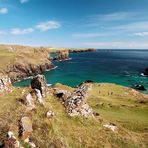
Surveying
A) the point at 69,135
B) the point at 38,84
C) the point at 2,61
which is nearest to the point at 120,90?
the point at 38,84

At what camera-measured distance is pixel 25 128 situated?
23.3 m

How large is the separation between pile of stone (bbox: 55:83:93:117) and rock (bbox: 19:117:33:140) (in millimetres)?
5515

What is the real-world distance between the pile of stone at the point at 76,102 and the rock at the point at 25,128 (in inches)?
217

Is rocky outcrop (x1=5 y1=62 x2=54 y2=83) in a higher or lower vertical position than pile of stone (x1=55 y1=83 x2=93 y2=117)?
lower

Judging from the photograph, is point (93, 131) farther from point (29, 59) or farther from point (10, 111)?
point (29, 59)

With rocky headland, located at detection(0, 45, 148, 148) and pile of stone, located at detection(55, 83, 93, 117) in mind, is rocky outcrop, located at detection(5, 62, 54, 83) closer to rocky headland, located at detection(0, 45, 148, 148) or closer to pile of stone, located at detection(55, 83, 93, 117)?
rocky headland, located at detection(0, 45, 148, 148)

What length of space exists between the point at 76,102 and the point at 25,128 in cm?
786

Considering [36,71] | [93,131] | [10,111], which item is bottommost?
[36,71]

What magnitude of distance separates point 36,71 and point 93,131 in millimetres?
129694

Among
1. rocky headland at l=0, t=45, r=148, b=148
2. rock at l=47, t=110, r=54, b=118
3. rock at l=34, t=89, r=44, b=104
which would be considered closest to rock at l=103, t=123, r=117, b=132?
rocky headland at l=0, t=45, r=148, b=148

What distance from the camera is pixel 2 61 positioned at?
150375 mm

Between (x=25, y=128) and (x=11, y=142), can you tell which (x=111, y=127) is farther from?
(x=11, y=142)

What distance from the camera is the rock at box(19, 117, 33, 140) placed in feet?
75.3

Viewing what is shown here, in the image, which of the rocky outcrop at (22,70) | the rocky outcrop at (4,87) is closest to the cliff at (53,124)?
the rocky outcrop at (4,87)
